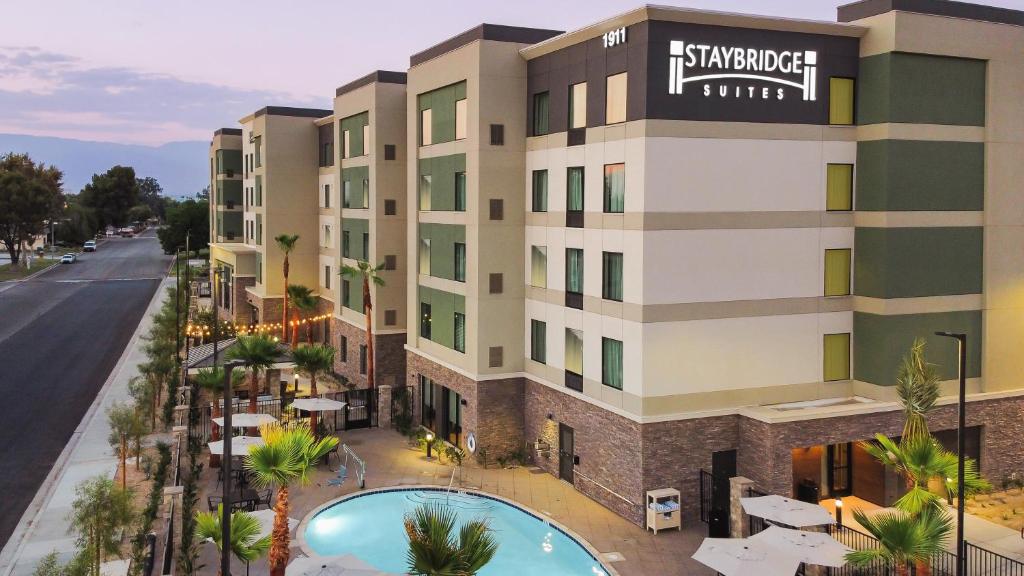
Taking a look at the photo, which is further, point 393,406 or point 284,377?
point 284,377

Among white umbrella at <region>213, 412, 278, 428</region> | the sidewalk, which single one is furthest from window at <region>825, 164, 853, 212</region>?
the sidewalk

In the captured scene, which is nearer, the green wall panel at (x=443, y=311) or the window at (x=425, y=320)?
the green wall panel at (x=443, y=311)

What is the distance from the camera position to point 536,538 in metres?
25.1

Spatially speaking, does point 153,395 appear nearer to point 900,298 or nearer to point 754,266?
point 754,266

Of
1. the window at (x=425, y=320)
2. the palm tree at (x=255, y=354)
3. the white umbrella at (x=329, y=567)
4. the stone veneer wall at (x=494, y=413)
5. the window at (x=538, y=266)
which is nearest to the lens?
the white umbrella at (x=329, y=567)

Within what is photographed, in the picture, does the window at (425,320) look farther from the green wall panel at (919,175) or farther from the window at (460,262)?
the green wall panel at (919,175)

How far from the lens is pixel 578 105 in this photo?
28422mm

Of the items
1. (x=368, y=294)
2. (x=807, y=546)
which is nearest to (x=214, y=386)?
(x=368, y=294)

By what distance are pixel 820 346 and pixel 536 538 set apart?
10415 millimetres

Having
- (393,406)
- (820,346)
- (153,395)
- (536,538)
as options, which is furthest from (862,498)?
(153,395)

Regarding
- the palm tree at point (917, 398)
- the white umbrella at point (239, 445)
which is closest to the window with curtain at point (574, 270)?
the palm tree at point (917, 398)

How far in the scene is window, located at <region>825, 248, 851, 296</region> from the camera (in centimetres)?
2731

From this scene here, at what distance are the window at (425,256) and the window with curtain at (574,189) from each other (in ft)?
27.5

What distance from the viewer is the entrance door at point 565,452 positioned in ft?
95.9
